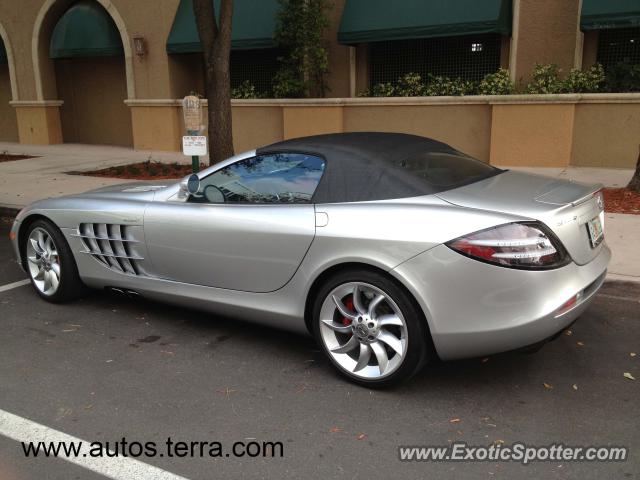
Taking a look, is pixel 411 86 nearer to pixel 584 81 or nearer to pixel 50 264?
pixel 584 81

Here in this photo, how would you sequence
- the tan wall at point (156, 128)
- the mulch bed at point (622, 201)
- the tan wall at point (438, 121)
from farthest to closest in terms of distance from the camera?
the tan wall at point (156, 128) < the tan wall at point (438, 121) < the mulch bed at point (622, 201)

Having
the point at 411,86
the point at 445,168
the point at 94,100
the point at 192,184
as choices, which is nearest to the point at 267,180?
the point at 192,184

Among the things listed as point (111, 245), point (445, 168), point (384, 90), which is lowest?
point (111, 245)

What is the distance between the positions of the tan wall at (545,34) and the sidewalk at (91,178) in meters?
2.17

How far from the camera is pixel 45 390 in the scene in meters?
3.84

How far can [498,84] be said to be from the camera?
1202 cm

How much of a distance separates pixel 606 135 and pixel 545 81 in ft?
4.86

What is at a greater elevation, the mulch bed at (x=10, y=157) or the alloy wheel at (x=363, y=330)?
the alloy wheel at (x=363, y=330)

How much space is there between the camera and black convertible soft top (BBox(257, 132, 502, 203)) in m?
3.84

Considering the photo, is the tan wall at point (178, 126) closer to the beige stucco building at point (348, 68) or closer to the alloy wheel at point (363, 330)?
the beige stucco building at point (348, 68)

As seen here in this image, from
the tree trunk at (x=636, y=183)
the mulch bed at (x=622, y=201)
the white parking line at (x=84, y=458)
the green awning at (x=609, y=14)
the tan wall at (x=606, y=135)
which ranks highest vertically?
the green awning at (x=609, y=14)

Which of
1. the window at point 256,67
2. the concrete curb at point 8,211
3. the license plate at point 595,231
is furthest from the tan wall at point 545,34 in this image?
the concrete curb at point 8,211

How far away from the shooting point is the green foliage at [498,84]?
12.0m

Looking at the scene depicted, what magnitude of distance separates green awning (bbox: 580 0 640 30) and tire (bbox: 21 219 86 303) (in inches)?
373
